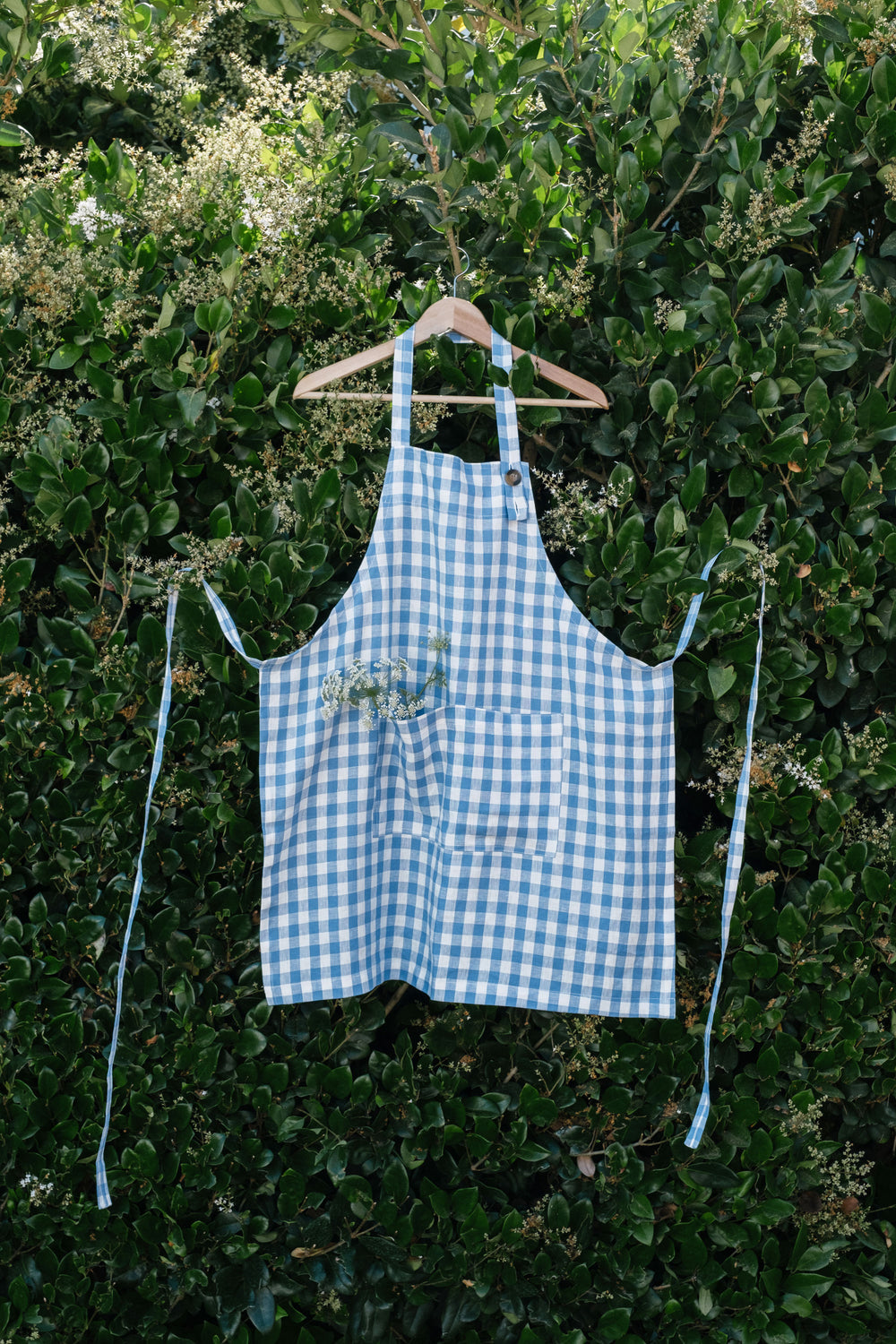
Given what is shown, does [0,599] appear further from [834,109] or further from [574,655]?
[834,109]

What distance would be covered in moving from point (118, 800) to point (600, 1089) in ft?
3.31

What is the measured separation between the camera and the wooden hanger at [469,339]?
1.64m

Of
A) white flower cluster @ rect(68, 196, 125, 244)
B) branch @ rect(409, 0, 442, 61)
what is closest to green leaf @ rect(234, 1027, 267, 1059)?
white flower cluster @ rect(68, 196, 125, 244)

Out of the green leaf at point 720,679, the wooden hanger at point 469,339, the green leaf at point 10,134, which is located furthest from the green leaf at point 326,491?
the green leaf at point 10,134

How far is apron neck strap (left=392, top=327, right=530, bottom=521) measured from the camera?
5.25 feet

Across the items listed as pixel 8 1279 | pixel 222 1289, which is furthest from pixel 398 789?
pixel 8 1279

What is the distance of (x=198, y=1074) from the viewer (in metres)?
1.75

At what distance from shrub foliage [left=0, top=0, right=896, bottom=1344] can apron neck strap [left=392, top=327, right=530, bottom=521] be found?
0.14 m

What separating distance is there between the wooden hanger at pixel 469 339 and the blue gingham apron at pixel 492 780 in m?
0.05

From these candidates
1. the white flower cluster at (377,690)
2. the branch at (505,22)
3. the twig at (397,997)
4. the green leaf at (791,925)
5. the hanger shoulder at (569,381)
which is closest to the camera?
the white flower cluster at (377,690)

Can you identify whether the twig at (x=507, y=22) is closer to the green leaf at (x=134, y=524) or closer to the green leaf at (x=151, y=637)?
the green leaf at (x=134, y=524)

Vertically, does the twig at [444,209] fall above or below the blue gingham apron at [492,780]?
above

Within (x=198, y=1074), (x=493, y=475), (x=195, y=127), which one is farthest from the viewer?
(x=195, y=127)

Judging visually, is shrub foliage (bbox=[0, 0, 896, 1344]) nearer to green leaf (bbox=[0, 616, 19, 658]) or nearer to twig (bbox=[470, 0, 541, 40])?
green leaf (bbox=[0, 616, 19, 658])
